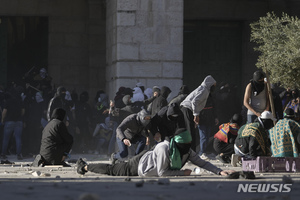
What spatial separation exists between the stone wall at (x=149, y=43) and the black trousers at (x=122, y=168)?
→ 6.43 m

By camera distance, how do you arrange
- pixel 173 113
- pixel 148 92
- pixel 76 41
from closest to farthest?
pixel 173 113
pixel 148 92
pixel 76 41

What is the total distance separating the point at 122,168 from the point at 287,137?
251 centimetres

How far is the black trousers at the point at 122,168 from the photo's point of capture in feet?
30.6

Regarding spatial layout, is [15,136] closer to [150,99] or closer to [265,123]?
[150,99]

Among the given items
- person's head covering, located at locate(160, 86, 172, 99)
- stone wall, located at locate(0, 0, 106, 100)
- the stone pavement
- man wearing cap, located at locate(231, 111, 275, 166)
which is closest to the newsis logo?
the stone pavement

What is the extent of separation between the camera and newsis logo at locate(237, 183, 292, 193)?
7561 mm

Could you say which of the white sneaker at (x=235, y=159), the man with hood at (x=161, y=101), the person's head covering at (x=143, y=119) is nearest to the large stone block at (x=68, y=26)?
the man with hood at (x=161, y=101)

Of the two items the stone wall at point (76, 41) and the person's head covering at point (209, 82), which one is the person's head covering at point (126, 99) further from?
the stone wall at point (76, 41)

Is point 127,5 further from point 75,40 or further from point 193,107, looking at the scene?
point 75,40

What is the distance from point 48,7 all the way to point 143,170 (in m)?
11.5

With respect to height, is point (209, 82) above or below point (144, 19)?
below

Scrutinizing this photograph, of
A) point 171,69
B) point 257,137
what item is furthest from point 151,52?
point 257,137

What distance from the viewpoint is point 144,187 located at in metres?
7.65

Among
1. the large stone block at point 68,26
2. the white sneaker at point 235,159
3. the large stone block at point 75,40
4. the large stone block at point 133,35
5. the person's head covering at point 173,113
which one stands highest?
the large stone block at point 68,26
